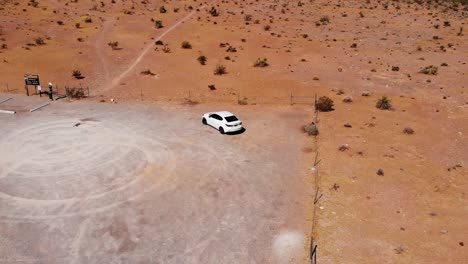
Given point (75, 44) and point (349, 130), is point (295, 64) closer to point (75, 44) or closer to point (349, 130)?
point (349, 130)

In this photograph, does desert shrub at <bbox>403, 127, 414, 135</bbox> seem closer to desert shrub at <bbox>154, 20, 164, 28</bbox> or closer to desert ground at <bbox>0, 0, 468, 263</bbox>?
desert ground at <bbox>0, 0, 468, 263</bbox>

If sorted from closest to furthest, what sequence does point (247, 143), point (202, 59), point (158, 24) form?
point (247, 143) → point (202, 59) → point (158, 24)

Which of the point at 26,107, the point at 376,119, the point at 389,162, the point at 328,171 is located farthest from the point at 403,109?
the point at 26,107

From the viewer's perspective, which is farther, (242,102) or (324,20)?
(324,20)

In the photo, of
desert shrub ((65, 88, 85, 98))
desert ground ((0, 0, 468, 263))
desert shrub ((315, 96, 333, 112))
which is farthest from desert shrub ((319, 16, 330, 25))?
desert shrub ((65, 88, 85, 98))

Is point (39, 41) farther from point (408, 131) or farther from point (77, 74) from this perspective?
point (408, 131)

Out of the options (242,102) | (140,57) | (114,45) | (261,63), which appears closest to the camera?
(242,102)

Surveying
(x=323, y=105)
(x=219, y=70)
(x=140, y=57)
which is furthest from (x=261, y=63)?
(x=140, y=57)

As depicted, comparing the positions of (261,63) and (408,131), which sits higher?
(261,63)
